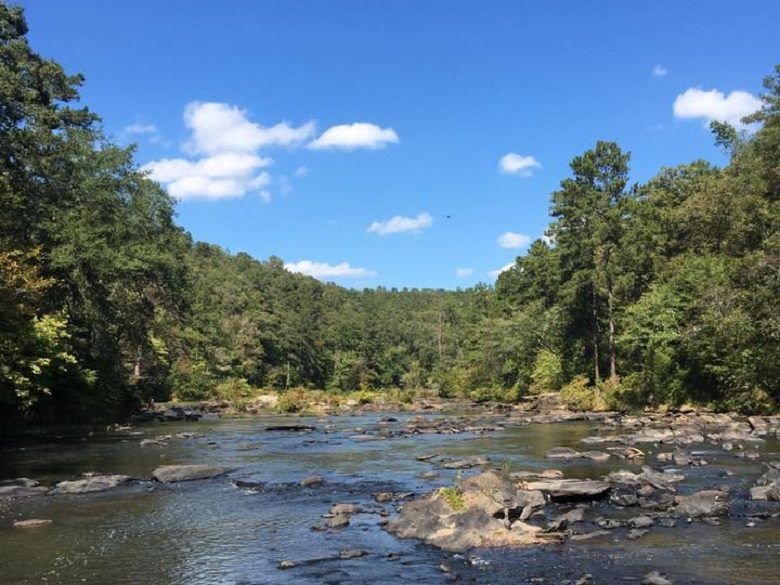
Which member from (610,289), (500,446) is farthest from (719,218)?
(500,446)

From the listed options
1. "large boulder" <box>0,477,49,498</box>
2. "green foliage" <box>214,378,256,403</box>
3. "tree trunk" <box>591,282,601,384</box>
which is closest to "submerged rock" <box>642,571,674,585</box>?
"large boulder" <box>0,477,49,498</box>

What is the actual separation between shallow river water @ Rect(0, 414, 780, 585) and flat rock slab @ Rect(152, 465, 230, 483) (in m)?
0.52

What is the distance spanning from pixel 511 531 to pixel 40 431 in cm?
3251

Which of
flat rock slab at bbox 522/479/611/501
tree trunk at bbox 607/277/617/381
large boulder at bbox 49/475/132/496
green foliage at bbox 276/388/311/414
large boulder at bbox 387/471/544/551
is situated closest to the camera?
large boulder at bbox 387/471/544/551

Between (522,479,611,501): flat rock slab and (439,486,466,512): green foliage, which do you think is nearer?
(439,486,466,512): green foliage

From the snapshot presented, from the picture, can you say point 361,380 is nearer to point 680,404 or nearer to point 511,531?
point 680,404

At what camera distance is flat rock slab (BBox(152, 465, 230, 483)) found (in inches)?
836

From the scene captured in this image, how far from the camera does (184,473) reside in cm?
2173

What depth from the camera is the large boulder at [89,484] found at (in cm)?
1892

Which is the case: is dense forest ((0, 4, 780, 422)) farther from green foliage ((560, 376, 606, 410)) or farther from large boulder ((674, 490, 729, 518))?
large boulder ((674, 490, 729, 518))

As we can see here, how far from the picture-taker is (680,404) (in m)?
44.3

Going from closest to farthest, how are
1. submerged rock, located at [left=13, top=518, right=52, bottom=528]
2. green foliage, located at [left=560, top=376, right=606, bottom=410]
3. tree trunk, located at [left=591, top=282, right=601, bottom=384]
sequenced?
submerged rock, located at [left=13, top=518, right=52, bottom=528], green foliage, located at [left=560, top=376, right=606, bottom=410], tree trunk, located at [left=591, top=282, right=601, bottom=384]

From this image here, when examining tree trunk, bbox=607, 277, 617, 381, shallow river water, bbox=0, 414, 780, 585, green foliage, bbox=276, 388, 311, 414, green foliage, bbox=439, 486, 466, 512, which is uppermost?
tree trunk, bbox=607, 277, 617, 381

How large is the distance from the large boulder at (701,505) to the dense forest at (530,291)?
22.4 metres
